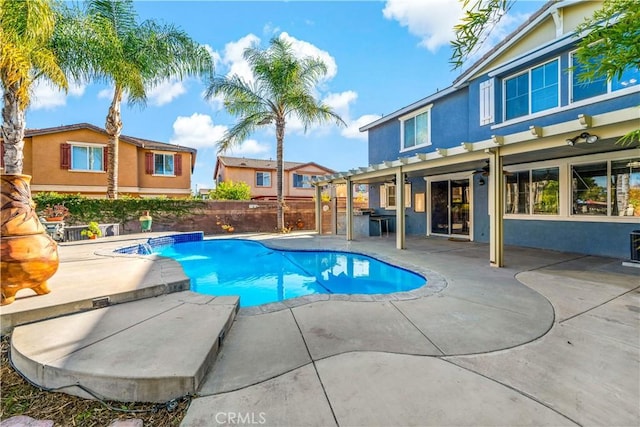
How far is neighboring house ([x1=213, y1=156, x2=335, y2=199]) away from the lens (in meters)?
26.2

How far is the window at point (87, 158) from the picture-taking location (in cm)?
1688

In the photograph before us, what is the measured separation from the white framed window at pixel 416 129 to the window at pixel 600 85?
4.89 metres

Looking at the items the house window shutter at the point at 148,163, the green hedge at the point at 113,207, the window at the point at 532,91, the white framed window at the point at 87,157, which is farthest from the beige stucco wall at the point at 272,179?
the window at the point at 532,91

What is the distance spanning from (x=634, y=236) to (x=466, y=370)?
713 centimetres

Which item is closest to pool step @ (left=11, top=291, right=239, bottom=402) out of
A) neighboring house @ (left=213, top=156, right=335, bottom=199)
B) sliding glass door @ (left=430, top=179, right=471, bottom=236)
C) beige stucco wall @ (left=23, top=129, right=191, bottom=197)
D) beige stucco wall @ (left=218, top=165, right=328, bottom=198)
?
sliding glass door @ (left=430, top=179, right=471, bottom=236)

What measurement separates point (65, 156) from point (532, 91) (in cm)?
2292

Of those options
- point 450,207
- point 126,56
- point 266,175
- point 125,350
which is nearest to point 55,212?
point 126,56

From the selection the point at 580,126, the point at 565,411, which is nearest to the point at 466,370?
the point at 565,411

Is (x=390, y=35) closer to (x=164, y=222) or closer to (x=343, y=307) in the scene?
(x=343, y=307)

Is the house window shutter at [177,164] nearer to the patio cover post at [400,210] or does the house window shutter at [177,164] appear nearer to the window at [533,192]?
the patio cover post at [400,210]

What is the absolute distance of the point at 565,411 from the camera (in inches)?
81.0

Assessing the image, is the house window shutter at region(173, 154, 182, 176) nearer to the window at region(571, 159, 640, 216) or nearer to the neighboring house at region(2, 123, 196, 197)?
the neighboring house at region(2, 123, 196, 197)

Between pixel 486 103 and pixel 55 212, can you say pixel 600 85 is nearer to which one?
pixel 486 103

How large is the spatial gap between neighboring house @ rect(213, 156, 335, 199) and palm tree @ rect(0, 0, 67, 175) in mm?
16698
